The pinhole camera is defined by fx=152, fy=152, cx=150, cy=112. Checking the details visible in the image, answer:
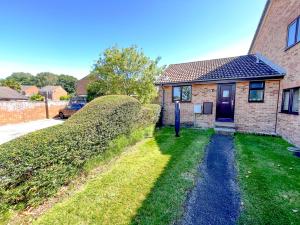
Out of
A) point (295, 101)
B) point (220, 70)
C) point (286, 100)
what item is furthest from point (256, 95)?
point (220, 70)

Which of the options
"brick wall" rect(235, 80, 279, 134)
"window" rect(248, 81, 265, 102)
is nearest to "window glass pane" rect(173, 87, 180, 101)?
"brick wall" rect(235, 80, 279, 134)

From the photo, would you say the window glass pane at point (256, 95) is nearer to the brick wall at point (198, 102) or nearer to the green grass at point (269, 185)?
the brick wall at point (198, 102)

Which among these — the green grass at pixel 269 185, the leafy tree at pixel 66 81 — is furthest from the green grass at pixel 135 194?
the leafy tree at pixel 66 81

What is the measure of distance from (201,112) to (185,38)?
6.72 meters

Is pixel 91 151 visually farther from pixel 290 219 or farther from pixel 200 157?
pixel 290 219

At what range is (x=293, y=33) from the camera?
6594 mm

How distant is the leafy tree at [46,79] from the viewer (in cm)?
8374

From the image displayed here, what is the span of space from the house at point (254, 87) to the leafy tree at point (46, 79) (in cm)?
9063

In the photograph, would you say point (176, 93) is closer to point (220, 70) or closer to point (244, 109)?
point (220, 70)

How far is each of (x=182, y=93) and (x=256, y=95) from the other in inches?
167

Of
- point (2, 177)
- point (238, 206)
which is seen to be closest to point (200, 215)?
point (238, 206)

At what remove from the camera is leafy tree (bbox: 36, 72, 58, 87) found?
83.7 metres

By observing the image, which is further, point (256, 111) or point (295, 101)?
point (256, 111)

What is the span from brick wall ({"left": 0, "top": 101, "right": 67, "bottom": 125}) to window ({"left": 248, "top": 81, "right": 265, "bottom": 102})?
58.6ft
